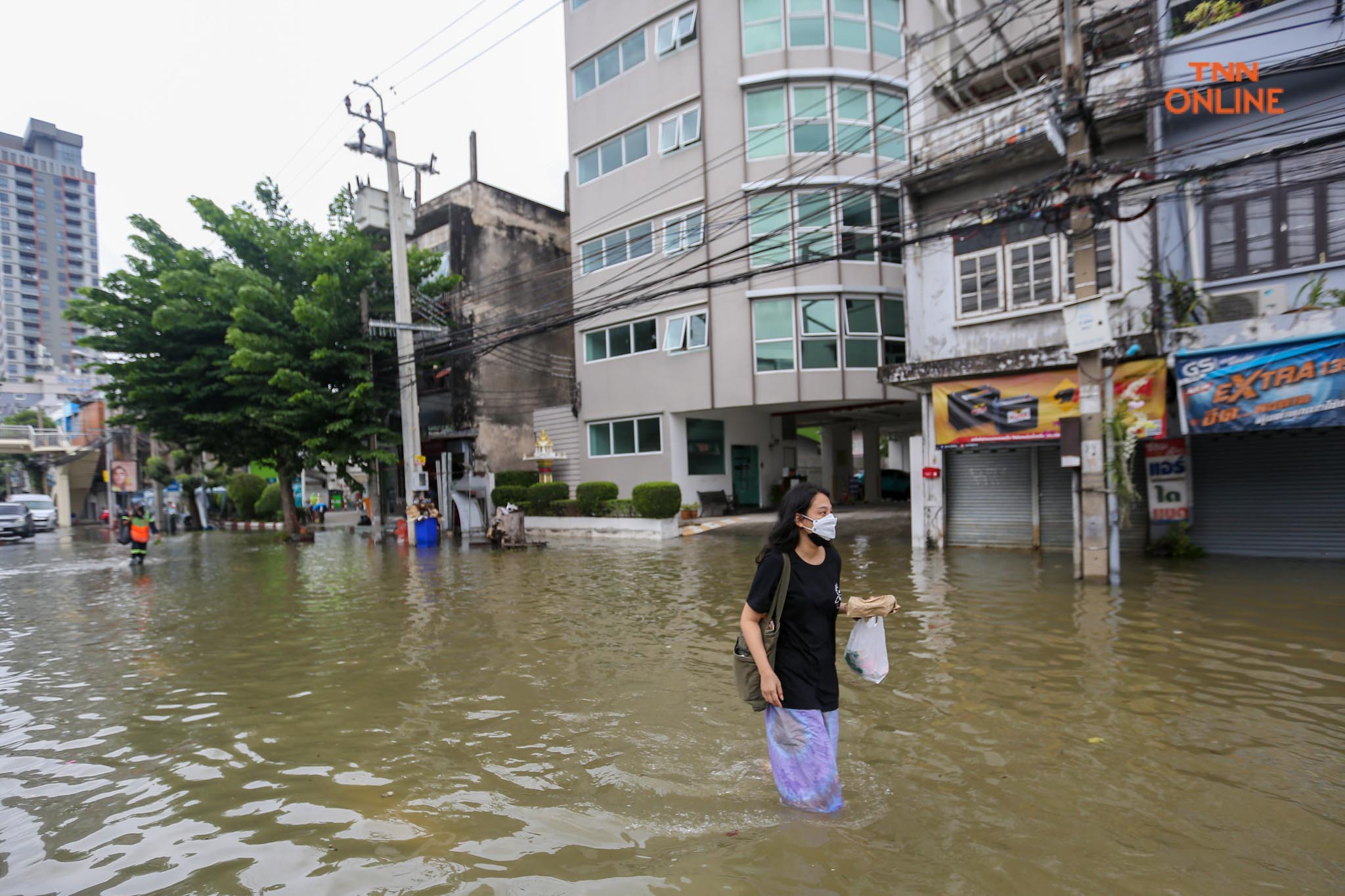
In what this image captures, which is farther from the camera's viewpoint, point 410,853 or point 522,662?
point 522,662

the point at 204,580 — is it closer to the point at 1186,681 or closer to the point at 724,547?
the point at 724,547

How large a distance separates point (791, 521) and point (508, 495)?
21.3 metres

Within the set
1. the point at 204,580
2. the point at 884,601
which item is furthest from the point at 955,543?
the point at 204,580

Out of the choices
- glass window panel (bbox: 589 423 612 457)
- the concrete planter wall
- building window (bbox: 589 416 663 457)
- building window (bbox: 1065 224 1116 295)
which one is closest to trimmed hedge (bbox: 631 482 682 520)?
the concrete planter wall

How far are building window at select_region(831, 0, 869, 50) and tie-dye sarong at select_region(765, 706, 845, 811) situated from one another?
2157cm

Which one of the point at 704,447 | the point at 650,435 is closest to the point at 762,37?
the point at 650,435

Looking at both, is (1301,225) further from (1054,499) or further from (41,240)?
(41,240)

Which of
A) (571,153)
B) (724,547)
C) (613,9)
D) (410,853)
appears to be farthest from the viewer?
(571,153)

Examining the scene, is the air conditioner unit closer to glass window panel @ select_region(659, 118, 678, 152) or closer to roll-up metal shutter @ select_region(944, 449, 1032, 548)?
roll-up metal shutter @ select_region(944, 449, 1032, 548)

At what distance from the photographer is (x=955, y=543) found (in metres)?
15.4

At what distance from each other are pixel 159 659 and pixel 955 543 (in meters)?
13.6

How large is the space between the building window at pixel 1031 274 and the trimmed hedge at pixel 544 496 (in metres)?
14.4

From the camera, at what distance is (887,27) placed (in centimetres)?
2131

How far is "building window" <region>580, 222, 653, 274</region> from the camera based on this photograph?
2311cm
